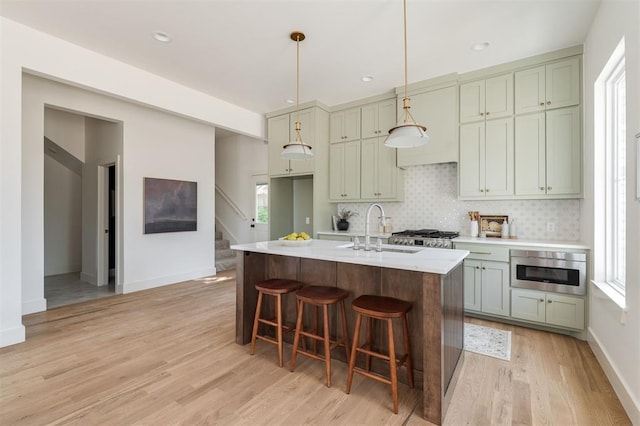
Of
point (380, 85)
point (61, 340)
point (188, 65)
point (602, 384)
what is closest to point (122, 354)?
point (61, 340)

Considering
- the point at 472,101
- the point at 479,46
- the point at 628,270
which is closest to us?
the point at 628,270

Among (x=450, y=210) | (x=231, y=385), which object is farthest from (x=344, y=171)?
(x=231, y=385)

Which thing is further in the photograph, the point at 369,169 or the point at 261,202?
the point at 261,202

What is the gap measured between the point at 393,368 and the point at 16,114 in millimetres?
4068

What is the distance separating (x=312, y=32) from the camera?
3.02 m

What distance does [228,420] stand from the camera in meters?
1.90

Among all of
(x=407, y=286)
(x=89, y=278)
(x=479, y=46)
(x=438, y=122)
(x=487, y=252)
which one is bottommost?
(x=89, y=278)

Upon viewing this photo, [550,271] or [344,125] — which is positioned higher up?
[344,125]

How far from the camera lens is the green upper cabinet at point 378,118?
4.44 metres

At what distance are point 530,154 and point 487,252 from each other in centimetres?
119

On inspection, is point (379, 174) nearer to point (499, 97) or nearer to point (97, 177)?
point (499, 97)

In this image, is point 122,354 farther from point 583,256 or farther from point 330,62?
point 583,256

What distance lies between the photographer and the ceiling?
8.75 ft

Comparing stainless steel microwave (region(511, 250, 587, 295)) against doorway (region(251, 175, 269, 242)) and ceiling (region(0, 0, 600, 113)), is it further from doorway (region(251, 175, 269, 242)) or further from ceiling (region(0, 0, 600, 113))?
doorway (region(251, 175, 269, 242))
